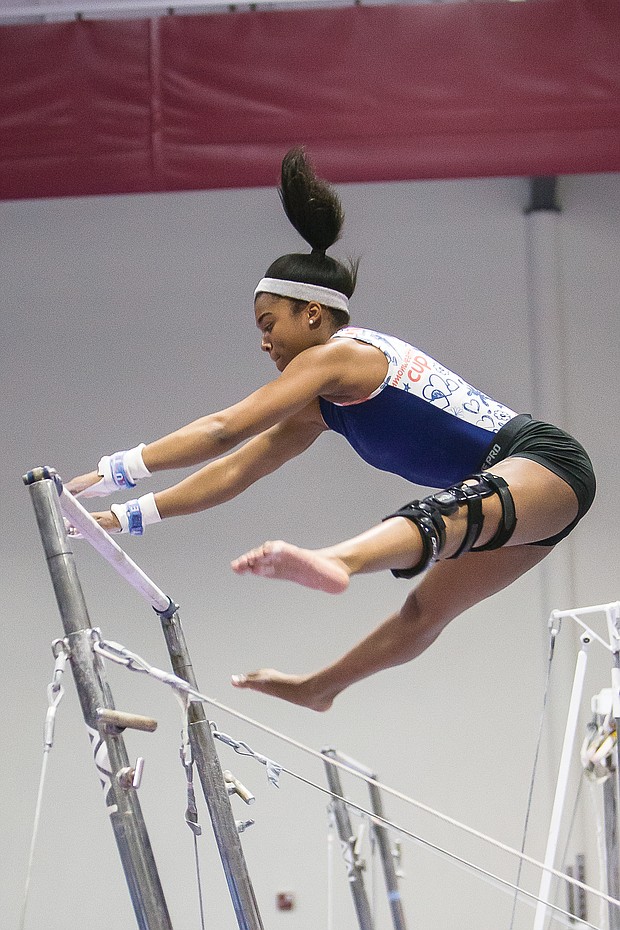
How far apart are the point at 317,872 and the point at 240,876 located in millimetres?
2637

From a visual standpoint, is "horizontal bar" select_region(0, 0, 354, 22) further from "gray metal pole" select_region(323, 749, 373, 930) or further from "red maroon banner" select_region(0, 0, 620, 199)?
"gray metal pole" select_region(323, 749, 373, 930)

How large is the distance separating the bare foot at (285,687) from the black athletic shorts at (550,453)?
56 cm

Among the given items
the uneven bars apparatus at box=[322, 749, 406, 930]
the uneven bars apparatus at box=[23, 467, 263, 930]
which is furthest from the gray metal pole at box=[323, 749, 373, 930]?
the uneven bars apparatus at box=[23, 467, 263, 930]

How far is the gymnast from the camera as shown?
5.70 feet

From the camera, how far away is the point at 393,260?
15.0ft

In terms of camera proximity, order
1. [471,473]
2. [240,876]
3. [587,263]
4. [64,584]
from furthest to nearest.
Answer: [587,263] < [471,473] < [240,876] < [64,584]

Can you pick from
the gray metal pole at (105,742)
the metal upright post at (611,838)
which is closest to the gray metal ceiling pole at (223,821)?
the gray metal pole at (105,742)

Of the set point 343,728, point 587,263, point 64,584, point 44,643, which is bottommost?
point 64,584

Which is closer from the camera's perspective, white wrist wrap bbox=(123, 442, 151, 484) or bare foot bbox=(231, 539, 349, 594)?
bare foot bbox=(231, 539, 349, 594)

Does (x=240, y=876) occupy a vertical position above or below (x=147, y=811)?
below

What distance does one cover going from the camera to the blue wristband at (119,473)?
185 cm

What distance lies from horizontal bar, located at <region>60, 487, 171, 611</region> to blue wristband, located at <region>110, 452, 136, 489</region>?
0.16 metres

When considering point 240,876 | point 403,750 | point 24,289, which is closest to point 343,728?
point 403,750

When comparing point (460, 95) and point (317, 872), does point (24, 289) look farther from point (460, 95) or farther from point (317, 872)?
point (317, 872)
